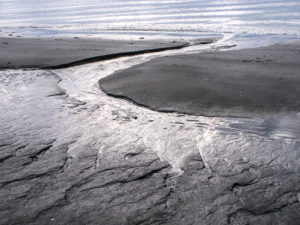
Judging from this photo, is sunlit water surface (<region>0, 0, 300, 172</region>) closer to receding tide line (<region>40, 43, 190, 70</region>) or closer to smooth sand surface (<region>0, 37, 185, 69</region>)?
receding tide line (<region>40, 43, 190, 70</region>)

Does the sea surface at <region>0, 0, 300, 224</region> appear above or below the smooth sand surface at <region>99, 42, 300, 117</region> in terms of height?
below

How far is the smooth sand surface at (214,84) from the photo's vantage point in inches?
203

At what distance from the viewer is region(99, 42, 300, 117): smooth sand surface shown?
16.9ft

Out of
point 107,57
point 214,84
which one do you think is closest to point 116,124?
point 214,84

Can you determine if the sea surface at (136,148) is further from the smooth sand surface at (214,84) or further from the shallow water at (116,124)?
the smooth sand surface at (214,84)

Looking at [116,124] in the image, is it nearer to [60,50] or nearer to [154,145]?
[154,145]

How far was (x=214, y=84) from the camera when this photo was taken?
6.07 metres

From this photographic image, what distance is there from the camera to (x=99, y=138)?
14.0 feet

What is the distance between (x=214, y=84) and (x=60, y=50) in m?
5.80

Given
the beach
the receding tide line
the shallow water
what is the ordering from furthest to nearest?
the receding tide line → the shallow water → the beach

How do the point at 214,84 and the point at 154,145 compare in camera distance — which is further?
the point at 214,84

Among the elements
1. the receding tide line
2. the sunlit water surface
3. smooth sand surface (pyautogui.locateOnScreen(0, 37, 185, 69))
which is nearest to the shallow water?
the sunlit water surface

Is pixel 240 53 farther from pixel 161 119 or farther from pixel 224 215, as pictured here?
pixel 224 215

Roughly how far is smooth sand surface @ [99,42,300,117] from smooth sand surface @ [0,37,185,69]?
2246 mm
